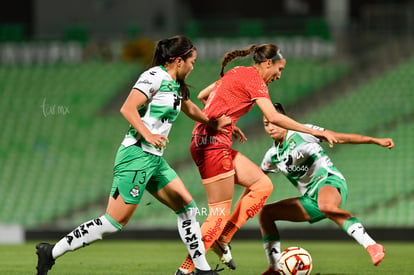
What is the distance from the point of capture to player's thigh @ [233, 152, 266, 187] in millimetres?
6840

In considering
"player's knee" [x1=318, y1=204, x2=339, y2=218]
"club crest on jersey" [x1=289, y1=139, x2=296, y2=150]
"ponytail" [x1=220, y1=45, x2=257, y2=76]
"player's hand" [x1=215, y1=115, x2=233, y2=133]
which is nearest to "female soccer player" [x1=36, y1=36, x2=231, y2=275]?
"player's hand" [x1=215, y1=115, x2=233, y2=133]

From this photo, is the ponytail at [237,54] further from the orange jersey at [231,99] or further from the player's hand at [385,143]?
the player's hand at [385,143]

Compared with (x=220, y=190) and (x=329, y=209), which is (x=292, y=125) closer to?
(x=220, y=190)

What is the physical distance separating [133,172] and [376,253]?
94.4 inches

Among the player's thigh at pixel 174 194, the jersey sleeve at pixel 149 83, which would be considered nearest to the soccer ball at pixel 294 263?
the player's thigh at pixel 174 194

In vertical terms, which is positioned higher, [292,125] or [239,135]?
[292,125]

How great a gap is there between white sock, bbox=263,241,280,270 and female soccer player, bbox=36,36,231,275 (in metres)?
1.20

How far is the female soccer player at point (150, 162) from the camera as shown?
19.5ft

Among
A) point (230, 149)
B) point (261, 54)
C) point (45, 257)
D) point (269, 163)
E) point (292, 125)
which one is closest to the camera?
point (45, 257)

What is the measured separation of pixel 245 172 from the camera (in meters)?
6.86

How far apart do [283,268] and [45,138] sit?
1155 centimetres

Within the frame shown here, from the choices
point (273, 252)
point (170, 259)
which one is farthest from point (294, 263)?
point (170, 259)

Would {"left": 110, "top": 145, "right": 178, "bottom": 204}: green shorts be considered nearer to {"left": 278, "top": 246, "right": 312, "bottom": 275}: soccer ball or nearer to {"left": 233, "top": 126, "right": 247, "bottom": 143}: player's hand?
{"left": 233, "top": 126, "right": 247, "bottom": 143}: player's hand

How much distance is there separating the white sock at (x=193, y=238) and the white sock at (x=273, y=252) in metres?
1.17
